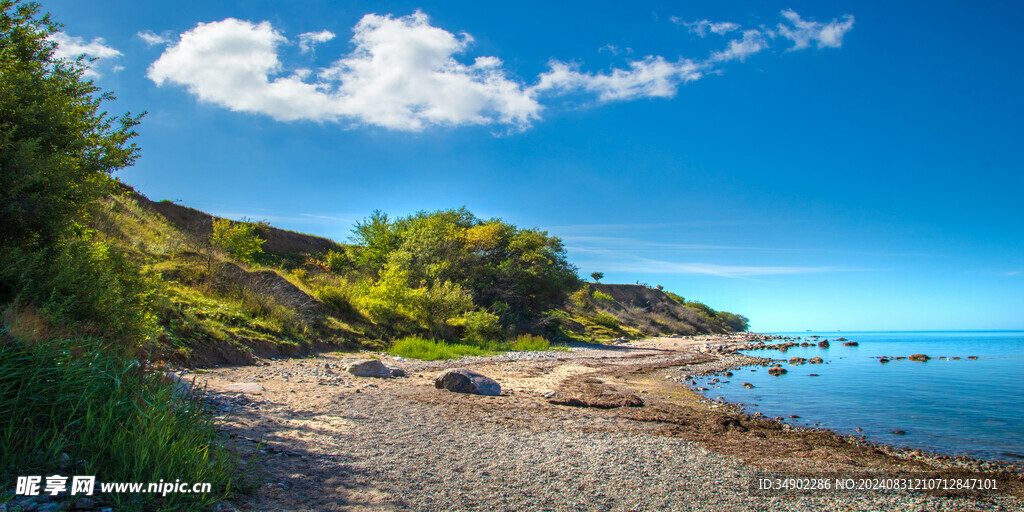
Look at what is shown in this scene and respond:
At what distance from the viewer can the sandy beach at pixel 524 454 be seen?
4715 millimetres

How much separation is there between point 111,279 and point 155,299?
2.84 meters

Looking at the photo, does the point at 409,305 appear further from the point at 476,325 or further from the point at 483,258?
the point at 483,258

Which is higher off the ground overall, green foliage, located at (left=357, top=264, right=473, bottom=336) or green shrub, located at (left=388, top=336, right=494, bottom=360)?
green foliage, located at (left=357, top=264, right=473, bottom=336)

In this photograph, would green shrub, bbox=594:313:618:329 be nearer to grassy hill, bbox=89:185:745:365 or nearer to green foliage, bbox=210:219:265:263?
grassy hill, bbox=89:185:745:365

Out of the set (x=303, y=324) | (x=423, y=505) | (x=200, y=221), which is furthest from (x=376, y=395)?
(x=200, y=221)

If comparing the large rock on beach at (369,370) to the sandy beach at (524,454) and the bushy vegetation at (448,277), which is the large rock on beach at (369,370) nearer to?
the sandy beach at (524,454)

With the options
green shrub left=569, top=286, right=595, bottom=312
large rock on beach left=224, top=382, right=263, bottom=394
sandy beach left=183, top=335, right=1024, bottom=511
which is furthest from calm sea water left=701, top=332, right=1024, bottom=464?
green shrub left=569, top=286, right=595, bottom=312

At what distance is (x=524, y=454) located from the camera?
6.09 metres

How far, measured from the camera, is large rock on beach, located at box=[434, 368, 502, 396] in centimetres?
1037

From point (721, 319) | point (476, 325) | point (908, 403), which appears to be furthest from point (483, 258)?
point (721, 319)

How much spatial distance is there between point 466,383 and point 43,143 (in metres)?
8.05

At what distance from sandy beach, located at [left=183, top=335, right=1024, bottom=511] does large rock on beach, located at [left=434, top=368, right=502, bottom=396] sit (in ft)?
0.85

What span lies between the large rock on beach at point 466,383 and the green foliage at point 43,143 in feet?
22.8

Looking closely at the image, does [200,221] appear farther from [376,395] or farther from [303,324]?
→ [376,395]
